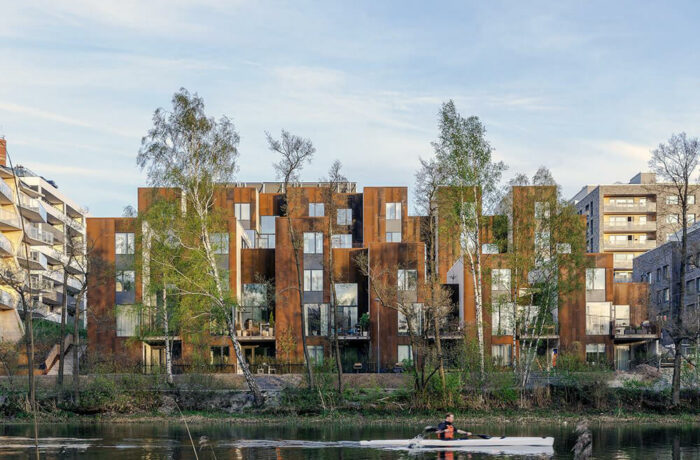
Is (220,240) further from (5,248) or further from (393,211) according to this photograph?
(393,211)

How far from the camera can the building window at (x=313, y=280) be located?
64.8 metres

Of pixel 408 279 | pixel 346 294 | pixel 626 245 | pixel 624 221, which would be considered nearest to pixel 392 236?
pixel 346 294

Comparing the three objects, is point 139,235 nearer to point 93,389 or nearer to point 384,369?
point 93,389

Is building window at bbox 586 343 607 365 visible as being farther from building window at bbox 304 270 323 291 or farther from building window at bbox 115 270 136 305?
building window at bbox 115 270 136 305

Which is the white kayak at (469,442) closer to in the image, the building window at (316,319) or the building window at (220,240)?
the building window at (220,240)

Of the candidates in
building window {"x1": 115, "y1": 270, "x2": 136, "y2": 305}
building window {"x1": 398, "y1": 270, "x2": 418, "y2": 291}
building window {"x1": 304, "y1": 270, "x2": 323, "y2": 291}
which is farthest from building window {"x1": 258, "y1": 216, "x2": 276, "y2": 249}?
building window {"x1": 398, "y1": 270, "x2": 418, "y2": 291}

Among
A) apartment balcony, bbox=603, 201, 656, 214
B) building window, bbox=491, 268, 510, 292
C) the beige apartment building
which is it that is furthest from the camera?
the beige apartment building

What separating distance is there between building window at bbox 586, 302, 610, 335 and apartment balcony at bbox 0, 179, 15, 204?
5005cm

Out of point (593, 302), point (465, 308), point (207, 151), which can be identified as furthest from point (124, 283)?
point (593, 302)

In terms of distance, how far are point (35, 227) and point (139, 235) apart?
4450 cm

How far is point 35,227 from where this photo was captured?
87.7 m

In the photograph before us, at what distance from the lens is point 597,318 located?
215 ft

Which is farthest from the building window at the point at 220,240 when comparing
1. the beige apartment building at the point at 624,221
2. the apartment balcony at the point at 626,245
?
the apartment balcony at the point at 626,245

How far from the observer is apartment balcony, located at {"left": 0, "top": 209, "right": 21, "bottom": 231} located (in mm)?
71500
